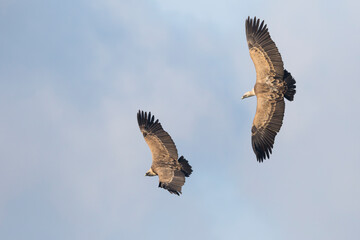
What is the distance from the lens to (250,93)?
1393 inches

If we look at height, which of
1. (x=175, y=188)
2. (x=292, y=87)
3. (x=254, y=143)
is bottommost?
(x=175, y=188)

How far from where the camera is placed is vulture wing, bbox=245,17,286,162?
107 ft

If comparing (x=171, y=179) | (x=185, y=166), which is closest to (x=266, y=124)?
(x=185, y=166)

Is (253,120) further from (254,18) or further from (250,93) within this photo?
(254,18)

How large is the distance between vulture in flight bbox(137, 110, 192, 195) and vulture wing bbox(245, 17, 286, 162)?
3955 millimetres

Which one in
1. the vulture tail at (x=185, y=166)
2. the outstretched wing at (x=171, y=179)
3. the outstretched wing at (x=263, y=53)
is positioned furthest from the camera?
the vulture tail at (x=185, y=166)

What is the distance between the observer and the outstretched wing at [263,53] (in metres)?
32.6

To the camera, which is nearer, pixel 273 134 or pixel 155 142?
pixel 273 134

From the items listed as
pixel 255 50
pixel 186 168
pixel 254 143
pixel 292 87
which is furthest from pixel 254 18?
pixel 186 168

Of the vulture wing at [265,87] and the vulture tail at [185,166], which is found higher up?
the vulture wing at [265,87]

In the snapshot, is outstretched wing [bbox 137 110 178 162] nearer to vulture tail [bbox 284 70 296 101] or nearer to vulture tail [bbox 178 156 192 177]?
vulture tail [bbox 178 156 192 177]

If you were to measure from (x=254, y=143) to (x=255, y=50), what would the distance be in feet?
14.5

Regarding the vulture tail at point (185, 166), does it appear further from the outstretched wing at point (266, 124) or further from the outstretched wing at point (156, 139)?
the outstretched wing at point (266, 124)

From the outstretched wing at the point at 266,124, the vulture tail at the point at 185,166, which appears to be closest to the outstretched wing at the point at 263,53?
the outstretched wing at the point at 266,124
